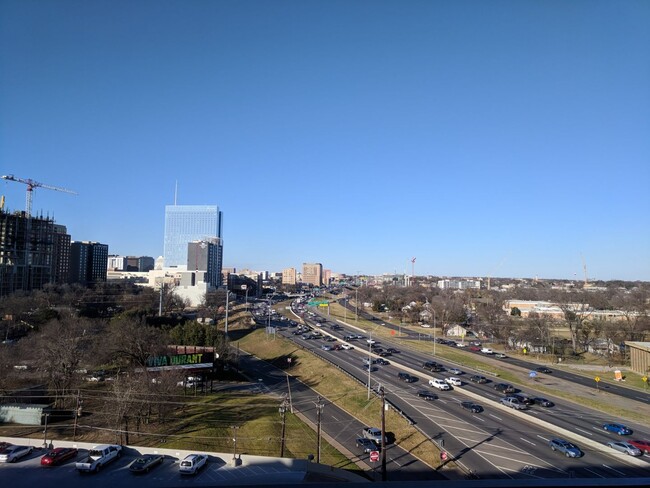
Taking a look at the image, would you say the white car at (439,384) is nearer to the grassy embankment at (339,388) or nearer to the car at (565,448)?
the grassy embankment at (339,388)

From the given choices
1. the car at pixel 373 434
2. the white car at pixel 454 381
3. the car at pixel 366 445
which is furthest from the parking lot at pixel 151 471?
the white car at pixel 454 381

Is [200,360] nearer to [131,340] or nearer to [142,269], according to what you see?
[131,340]

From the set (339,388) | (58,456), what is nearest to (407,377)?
(339,388)

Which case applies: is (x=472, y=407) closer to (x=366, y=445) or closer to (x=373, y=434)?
(x=373, y=434)

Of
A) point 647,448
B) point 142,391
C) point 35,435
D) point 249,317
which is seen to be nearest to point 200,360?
point 142,391

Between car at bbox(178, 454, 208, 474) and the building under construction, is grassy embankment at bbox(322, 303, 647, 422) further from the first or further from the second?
the building under construction

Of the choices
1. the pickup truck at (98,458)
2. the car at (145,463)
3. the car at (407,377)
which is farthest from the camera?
the car at (407,377)
